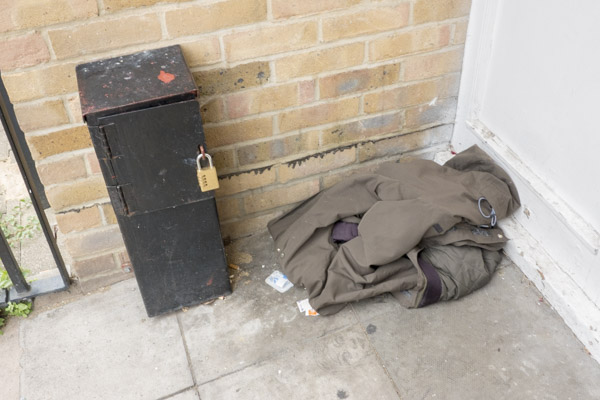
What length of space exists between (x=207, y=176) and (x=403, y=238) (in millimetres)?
787

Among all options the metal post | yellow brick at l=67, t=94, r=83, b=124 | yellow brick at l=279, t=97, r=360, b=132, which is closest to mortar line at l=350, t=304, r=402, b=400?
yellow brick at l=279, t=97, r=360, b=132

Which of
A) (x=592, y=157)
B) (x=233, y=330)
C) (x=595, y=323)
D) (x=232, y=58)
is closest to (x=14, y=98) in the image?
(x=232, y=58)

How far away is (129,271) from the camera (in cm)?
249

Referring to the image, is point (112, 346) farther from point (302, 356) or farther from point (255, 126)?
point (255, 126)

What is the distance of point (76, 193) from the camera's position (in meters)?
2.20

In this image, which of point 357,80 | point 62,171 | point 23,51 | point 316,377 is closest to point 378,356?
point 316,377

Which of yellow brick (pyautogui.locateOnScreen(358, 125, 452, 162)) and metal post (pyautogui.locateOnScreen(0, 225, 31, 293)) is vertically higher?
yellow brick (pyautogui.locateOnScreen(358, 125, 452, 162))

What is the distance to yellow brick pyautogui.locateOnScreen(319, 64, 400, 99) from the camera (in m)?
2.34

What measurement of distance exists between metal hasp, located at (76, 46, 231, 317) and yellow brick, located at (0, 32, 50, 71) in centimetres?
13

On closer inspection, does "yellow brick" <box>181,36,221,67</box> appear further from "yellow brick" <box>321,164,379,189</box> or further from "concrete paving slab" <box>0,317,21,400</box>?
"concrete paving slab" <box>0,317,21,400</box>

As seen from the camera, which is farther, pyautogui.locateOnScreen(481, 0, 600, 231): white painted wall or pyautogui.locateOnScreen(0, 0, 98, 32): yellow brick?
pyautogui.locateOnScreen(481, 0, 600, 231): white painted wall

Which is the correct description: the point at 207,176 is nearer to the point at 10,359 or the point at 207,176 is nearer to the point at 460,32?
the point at 10,359

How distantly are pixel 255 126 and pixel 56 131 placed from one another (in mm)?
761

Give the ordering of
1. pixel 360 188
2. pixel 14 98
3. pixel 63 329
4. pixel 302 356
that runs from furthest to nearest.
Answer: pixel 360 188 < pixel 63 329 < pixel 302 356 < pixel 14 98
